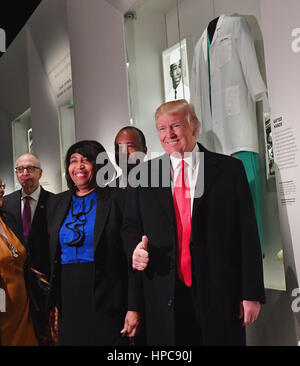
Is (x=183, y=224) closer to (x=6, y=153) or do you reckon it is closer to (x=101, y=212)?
(x=101, y=212)

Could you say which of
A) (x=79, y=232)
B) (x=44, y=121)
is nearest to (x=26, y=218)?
(x=79, y=232)

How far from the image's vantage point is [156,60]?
4660 mm

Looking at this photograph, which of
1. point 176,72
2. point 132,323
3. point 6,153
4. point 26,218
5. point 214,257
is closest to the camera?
point 214,257

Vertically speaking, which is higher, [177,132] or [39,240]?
[177,132]

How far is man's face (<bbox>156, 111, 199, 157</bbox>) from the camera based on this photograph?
105 inches

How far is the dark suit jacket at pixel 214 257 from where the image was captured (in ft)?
8.09

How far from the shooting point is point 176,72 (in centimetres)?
439

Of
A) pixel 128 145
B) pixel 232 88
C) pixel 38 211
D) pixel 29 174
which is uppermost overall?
pixel 232 88

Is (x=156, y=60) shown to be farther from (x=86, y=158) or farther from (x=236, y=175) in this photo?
(x=236, y=175)

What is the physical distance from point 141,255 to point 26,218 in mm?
1672

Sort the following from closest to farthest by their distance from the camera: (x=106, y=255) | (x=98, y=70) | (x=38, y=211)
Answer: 1. (x=106, y=255)
2. (x=38, y=211)
3. (x=98, y=70)

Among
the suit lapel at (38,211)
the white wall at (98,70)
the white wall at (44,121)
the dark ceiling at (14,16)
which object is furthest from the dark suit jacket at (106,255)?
the dark ceiling at (14,16)

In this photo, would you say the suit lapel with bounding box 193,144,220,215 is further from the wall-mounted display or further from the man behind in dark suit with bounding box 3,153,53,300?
the wall-mounted display
